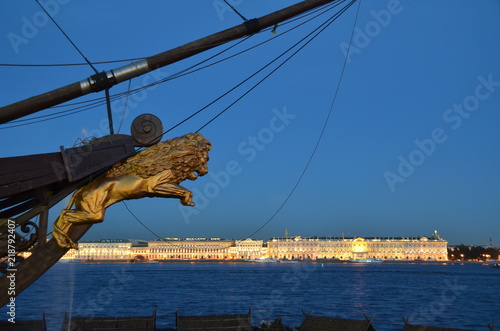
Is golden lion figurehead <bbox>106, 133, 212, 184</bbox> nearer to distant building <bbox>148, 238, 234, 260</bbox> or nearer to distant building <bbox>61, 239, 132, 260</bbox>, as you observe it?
distant building <bbox>148, 238, 234, 260</bbox>

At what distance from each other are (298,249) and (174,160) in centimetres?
15279

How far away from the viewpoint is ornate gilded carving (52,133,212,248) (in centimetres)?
507

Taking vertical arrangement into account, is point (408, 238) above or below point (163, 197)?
above

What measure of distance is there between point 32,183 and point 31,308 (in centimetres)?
3140

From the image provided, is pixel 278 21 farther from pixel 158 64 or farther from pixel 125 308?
pixel 125 308

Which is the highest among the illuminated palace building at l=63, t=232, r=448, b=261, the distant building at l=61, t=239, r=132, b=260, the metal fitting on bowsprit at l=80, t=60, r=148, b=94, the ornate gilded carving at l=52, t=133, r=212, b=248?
the distant building at l=61, t=239, r=132, b=260

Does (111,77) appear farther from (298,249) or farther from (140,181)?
(298,249)

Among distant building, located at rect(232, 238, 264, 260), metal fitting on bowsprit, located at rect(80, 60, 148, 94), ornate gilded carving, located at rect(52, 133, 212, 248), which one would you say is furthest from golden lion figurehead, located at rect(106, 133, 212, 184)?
distant building, located at rect(232, 238, 264, 260)

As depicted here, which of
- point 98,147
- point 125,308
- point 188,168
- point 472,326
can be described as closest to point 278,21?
point 188,168

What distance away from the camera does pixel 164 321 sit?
26.6m

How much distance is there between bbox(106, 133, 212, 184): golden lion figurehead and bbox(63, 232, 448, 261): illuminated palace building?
148274mm

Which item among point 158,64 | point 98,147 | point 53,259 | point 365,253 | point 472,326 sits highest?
point 365,253

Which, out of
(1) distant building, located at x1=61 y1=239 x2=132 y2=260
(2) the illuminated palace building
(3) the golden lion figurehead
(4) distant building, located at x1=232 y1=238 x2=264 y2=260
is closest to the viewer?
(3) the golden lion figurehead

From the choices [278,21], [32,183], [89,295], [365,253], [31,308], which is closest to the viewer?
[32,183]
